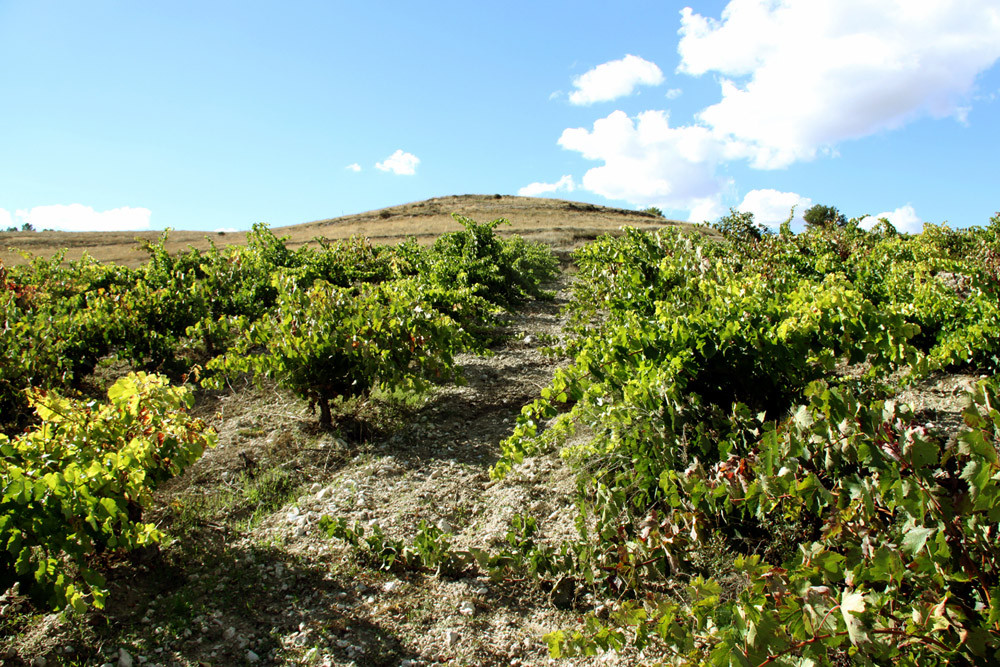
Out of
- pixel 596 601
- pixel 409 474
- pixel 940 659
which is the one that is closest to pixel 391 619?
pixel 596 601

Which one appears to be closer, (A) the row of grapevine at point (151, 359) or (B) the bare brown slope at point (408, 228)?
(A) the row of grapevine at point (151, 359)

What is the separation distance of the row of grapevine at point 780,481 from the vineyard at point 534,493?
1cm

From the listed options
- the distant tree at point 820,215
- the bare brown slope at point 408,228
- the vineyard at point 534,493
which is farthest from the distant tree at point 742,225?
the distant tree at point 820,215

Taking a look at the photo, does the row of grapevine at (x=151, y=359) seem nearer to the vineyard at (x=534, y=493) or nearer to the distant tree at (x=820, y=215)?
the vineyard at (x=534, y=493)

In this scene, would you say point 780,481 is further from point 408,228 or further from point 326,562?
point 408,228

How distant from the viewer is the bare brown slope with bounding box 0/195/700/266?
2400 centimetres

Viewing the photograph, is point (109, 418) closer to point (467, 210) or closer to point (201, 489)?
point (201, 489)

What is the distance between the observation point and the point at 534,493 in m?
3.63

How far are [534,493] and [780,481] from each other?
1.90m

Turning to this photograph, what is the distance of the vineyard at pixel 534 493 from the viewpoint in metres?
1.62

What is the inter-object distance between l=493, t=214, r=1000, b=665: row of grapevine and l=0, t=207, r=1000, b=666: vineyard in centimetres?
1

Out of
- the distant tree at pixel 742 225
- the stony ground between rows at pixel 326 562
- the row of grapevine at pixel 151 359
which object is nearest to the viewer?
the row of grapevine at pixel 151 359

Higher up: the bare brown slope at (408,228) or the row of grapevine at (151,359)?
the bare brown slope at (408,228)

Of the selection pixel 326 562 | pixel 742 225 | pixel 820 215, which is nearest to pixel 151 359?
pixel 326 562
